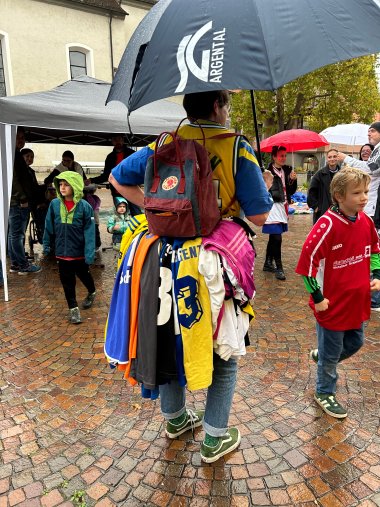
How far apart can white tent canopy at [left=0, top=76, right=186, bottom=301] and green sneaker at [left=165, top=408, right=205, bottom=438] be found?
2.79 m

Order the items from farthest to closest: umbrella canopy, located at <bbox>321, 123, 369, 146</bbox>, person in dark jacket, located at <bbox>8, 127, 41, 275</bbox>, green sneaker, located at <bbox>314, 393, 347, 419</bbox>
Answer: umbrella canopy, located at <bbox>321, 123, 369, 146</bbox> < person in dark jacket, located at <bbox>8, 127, 41, 275</bbox> < green sneaker, located at <bbox>314, 393, 347, 419</bbox>

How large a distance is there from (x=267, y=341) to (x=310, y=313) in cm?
96

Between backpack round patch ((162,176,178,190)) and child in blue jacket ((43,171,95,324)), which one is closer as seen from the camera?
backpack round patch ((162,176,178,190))

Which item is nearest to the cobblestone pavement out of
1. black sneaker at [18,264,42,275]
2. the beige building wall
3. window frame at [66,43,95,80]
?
black sneaker at [18,264,42,275]

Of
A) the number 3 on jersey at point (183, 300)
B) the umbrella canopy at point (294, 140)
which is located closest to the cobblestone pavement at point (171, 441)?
the number 3 on jersey at point (183, 300)

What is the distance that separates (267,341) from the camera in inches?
158

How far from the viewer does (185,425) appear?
2674 mm

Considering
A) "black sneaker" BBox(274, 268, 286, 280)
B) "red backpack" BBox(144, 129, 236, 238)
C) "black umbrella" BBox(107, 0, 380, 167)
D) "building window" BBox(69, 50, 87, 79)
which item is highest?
"building window" BBox(69, 50, 87, 79)

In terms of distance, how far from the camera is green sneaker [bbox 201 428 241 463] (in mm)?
2402

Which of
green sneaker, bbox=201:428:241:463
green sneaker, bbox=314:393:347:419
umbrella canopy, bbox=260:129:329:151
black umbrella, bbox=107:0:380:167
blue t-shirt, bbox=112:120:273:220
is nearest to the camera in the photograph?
black umbrella, bbox=107:0:380:167

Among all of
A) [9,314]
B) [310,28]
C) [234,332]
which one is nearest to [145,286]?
[234,332]

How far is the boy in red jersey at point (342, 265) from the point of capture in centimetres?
249

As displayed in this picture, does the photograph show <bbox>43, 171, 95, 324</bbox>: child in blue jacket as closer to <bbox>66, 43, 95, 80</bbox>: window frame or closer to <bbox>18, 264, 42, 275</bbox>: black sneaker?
<bbox>18, 264, 42, 275</bbox>: black sneaker

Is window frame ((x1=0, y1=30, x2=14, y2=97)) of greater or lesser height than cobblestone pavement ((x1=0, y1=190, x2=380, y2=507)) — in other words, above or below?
above
